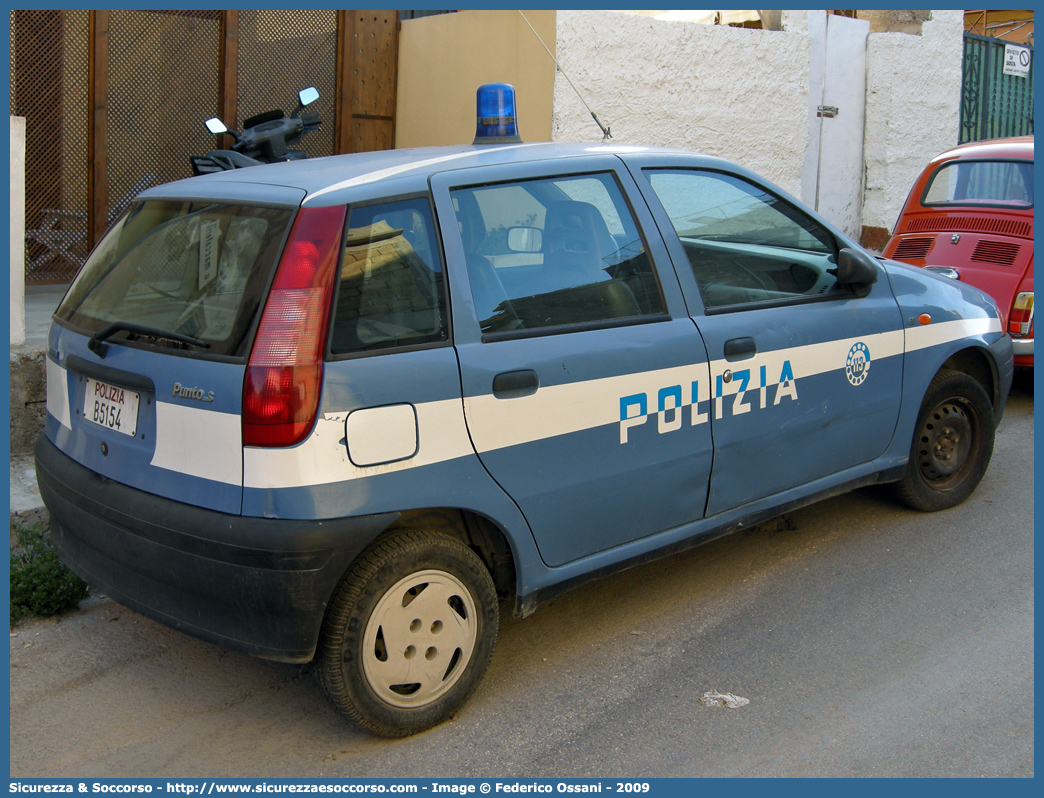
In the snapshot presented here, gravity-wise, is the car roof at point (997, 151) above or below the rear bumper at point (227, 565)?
above

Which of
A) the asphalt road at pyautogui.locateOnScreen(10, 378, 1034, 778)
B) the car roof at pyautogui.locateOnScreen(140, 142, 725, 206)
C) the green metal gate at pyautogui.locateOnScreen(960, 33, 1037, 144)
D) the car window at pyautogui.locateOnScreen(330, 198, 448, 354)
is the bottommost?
the asphalt road at pyautogui.locateOnScreen(10, 378, 1034, 778)

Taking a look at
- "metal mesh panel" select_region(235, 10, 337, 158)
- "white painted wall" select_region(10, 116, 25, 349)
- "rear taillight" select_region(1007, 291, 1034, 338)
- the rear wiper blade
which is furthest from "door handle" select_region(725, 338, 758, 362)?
"metal mesh panel" select_region(235, 10, 337, 158)

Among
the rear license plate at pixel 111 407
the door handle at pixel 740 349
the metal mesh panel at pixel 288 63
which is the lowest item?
the rear license plate at pixel 111 407

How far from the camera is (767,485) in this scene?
3.86 meters

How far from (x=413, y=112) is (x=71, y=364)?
22.3 feet

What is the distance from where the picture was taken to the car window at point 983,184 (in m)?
6.97

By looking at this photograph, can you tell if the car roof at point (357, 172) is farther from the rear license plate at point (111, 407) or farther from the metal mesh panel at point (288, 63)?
the metal mesh panel at point (288, 63)

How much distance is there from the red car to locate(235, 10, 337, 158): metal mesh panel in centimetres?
526

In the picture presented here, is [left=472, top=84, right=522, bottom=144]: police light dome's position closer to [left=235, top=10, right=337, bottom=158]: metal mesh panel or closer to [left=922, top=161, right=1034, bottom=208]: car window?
[left=922, top=161, right=1034, bottom=208]: car window

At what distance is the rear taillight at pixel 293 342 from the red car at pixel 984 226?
16.1ft

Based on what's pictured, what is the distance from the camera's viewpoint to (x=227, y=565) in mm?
2713

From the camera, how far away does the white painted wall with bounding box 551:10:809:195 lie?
877cm

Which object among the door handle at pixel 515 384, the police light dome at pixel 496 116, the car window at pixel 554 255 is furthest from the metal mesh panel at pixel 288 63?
the door handle at pixel 515 384

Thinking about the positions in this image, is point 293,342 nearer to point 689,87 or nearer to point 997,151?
point 997,151
